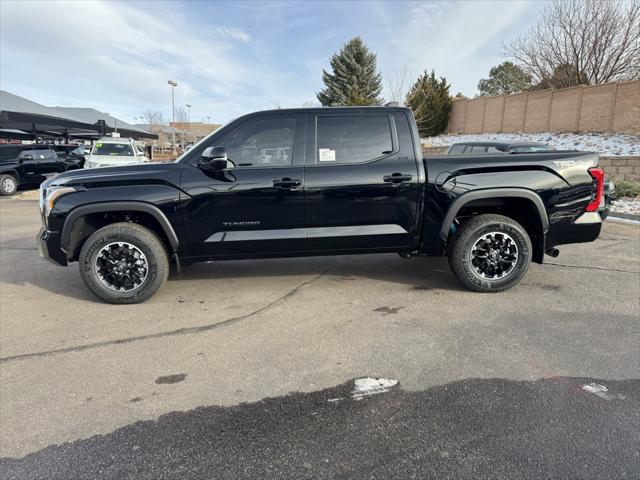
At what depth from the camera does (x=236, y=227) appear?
4.21 m

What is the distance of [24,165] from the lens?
1583cm

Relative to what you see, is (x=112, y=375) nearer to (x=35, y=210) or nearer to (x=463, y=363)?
(x=463, y=363)

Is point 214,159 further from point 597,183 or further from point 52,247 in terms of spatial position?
point 597,183

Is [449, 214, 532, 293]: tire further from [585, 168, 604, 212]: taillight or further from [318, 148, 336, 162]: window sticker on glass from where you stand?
[318, 148, 336, 162]: window sticker on glass

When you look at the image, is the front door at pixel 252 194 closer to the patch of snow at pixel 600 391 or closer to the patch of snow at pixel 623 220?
the patch of snow at pixel 600 391

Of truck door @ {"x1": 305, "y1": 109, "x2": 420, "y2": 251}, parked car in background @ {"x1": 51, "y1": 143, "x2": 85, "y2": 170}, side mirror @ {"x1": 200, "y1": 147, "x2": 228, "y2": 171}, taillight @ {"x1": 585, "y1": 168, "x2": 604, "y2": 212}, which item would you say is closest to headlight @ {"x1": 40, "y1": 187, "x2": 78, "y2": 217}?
side mirror @ {"x1": 200, "y1": 147, "x2": 228, "y2": 171}

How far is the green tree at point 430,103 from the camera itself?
29.6 m

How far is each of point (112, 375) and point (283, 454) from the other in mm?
1538

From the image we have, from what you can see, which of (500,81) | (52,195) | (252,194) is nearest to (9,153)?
(52,195)

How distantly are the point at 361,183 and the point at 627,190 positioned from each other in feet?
36.4

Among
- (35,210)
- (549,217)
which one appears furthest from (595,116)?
(35,210)

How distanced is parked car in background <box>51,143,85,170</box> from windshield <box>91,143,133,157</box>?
3.13 meters

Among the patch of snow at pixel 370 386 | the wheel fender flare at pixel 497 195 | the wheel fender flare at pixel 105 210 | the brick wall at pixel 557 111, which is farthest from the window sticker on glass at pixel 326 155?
the brick wall at pixel 557 111

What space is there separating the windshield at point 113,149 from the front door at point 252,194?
1310 centimetres
